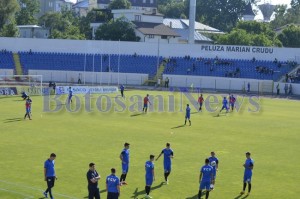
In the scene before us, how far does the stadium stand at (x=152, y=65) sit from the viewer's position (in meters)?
70.2

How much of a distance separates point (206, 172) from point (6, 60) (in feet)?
203

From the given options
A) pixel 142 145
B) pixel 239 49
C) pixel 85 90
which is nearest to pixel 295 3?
pixel 239 49

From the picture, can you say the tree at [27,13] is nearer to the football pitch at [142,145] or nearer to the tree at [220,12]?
the tree at [220,12]

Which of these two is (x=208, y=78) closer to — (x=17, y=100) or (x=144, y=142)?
(x=17, y=100)

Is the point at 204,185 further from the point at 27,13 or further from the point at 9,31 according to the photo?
the point at 27,13

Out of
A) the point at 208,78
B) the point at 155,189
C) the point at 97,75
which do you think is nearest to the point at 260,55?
the point at 208,78

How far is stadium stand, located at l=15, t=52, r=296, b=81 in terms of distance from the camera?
70250mm

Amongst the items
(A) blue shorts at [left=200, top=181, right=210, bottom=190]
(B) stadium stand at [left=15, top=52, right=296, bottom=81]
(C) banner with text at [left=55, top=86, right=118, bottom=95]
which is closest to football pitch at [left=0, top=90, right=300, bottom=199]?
(A) blue shorts at [left=200, top=181, right=210, bottom=190]

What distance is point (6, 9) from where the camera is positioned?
90.6m

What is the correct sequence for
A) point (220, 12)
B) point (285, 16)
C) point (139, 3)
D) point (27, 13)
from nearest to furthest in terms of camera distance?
1. point (27, 13)
2. point (139, 3)
3. point (220, 12)
4. point (285, 16)

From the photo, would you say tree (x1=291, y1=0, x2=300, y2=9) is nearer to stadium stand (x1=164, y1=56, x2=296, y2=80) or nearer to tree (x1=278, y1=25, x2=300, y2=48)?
tree (x1=278, y1=25, x2=300, y2=48)

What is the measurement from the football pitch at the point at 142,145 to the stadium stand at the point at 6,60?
27.2 metres

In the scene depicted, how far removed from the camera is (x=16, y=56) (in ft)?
244

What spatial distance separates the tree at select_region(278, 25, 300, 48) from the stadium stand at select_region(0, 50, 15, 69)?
57216 mm
